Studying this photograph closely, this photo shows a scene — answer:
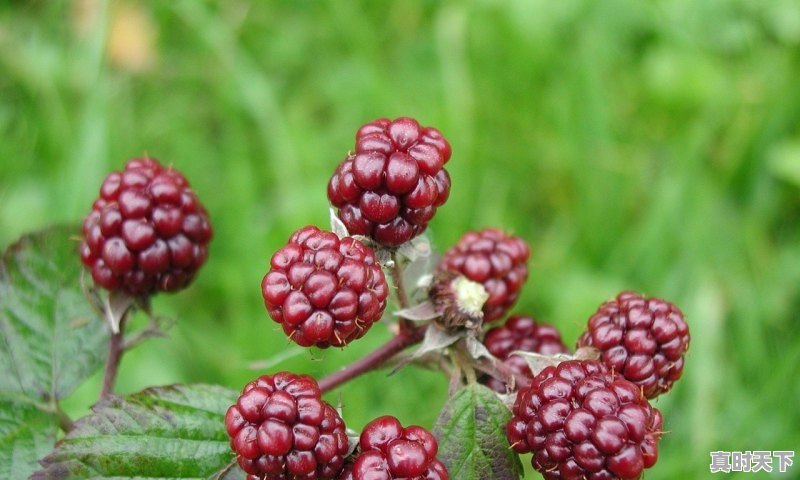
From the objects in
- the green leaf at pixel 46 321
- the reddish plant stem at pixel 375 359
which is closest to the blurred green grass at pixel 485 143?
the green leaf at pixel 46 321

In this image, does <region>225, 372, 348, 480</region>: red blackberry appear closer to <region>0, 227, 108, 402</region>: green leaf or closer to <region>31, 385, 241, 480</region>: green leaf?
<region>31, 385, 241, 480</region>: green leaf

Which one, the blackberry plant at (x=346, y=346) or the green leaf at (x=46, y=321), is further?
the green leaf at (x=46, y=321)

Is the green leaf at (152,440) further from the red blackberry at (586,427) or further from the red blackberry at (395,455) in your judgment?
the red blackberry at (586,427)

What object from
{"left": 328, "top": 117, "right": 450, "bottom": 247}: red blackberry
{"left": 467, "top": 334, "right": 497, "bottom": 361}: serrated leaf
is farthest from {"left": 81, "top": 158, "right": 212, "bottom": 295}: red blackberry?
{"left": 467, "top": 334, "right": 497, "bottom": 361}: serrated leaf

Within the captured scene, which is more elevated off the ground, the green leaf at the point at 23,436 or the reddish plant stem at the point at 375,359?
the reddish plant stem at the point at 375,359

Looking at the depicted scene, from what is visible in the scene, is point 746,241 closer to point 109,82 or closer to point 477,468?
point 477,468

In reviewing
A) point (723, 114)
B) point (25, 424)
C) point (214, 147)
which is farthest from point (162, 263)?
point (723, 114)
